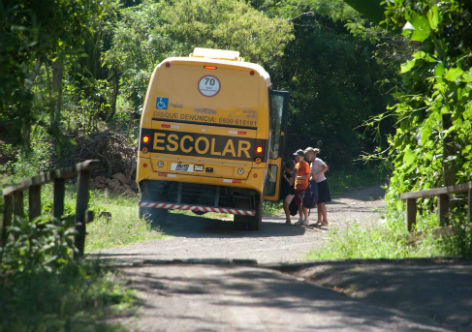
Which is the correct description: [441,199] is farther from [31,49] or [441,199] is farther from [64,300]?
[64,300]

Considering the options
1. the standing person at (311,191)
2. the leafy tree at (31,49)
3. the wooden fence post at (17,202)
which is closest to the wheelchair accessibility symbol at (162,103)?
the standing person at (311,191)

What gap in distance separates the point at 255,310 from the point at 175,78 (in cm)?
880

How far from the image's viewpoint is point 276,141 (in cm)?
1620

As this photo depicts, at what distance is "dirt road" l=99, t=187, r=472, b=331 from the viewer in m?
5.65

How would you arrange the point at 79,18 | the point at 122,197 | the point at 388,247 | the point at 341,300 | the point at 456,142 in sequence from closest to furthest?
1. the point at 341,300
2. the point at 79,18
3. the point at 388,247
4. the point at 456,142
5. the point at 122,197

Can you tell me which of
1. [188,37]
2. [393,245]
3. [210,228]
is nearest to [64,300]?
[393,245]

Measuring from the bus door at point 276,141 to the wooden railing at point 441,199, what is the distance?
18.4 feet

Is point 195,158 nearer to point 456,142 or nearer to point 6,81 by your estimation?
point 456,142

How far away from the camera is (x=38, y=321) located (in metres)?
5.31

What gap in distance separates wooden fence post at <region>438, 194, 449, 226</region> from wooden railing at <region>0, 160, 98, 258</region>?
495 centimetres

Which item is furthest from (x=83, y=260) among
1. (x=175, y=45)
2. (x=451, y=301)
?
(x=175, y=45)

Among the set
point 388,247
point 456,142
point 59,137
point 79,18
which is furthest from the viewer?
point 456,142

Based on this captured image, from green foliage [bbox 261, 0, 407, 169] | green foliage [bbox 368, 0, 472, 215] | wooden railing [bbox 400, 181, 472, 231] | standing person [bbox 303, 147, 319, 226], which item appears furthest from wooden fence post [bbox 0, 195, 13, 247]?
green foliage [bbox 261, 0, 407, 169]

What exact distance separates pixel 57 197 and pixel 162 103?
6584 mm
